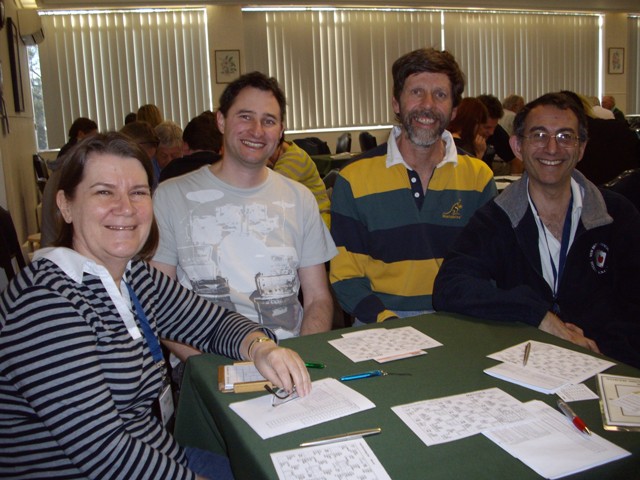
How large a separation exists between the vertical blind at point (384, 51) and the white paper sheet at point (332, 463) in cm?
797

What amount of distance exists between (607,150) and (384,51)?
5.62 metres

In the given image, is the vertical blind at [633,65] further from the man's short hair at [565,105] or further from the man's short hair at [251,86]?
the man's short hair at [251,86]

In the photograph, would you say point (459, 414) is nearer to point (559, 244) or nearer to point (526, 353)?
point (526, 353)

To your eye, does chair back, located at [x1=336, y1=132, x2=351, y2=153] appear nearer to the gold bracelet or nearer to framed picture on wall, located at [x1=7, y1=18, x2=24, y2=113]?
framed picture on wall, located at [x1=7, y1=18, x2=24, y2=113]

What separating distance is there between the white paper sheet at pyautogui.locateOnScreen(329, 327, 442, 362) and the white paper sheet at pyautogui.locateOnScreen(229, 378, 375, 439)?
0.65ft

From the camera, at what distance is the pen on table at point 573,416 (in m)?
0.99

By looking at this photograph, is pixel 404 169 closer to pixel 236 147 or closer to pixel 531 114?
pixel 531 114

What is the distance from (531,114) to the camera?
1.93m

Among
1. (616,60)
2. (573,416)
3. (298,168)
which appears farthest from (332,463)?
(616,60)

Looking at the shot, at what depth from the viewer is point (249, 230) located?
198 centimetres

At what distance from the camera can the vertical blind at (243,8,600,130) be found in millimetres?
8422

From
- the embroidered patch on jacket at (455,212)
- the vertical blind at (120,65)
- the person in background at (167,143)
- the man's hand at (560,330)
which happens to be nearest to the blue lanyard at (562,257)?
the man's hand at (560,330)

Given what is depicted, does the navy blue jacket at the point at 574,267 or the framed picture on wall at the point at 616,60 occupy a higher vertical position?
the framed picture on wall at the point at 616,60

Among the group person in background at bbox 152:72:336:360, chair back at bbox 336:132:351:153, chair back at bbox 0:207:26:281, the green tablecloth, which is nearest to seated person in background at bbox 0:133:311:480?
the green tablecloth
